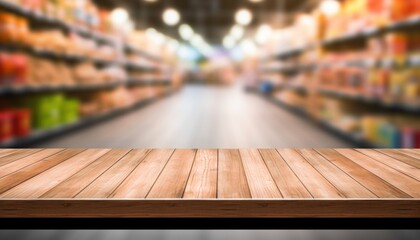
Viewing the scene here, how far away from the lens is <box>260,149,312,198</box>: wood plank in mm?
1468

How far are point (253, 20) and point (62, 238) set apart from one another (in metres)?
15.1

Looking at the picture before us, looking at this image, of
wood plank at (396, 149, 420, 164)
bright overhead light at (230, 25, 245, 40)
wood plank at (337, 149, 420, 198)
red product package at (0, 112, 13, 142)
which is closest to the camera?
wood plank at (337, 149, 420, 198)

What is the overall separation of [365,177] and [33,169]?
1.30 meters

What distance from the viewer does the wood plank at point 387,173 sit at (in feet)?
5.01

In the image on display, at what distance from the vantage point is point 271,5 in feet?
43.1

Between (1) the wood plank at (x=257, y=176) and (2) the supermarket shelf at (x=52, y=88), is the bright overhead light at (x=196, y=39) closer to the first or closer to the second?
(2) the supermarket shelf at (x=52, y=88)

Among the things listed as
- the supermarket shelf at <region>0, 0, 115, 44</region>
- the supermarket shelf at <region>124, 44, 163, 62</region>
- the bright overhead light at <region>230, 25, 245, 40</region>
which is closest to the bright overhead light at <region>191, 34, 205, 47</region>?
the bright overhead light at <region>230, 25, 245, 40</region>

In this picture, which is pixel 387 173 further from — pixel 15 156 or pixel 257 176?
pixel 15 156

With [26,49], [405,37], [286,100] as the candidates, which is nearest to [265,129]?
[405,37]

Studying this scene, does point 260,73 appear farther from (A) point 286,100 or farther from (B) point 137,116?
(B) point 137,116

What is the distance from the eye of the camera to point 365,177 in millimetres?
1703

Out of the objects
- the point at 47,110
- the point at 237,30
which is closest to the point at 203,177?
the point at 47,110

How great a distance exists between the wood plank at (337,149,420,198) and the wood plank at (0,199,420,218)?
15 cm

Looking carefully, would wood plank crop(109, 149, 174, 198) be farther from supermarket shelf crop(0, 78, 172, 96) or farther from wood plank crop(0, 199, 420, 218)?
supermarket shelf crop(0, 78, 172, 96)
